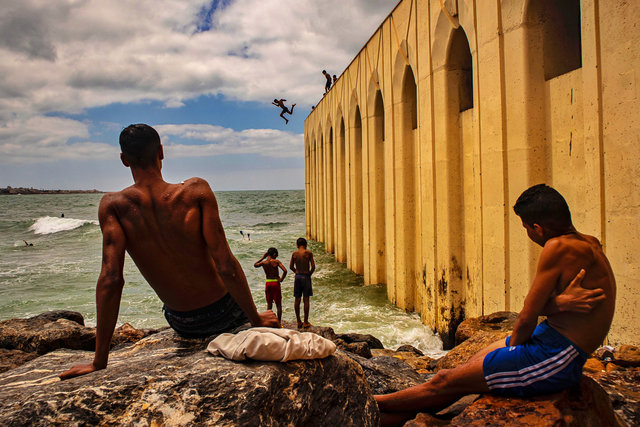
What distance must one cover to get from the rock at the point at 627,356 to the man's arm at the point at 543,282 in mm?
1945

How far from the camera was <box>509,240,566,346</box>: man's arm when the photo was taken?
2.28 m

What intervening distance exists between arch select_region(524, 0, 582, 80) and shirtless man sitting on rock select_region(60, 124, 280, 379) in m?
4.80

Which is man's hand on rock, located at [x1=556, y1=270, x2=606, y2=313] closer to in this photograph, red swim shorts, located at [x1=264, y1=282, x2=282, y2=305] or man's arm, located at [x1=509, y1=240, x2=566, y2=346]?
man's arm, located at [x1=509, y1=240, x2=566, y2=346]

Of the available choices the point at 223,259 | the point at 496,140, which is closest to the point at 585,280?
the point at 223,259

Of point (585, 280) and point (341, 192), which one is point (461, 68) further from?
point (341, 192)

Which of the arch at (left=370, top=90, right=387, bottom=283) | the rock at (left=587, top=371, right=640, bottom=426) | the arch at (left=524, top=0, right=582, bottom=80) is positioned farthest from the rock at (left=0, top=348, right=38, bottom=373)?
the arch at (left=370, top=90, right=387, bottom=283)

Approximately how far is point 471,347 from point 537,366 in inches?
80.8

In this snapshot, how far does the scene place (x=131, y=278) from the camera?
15617 millimetres

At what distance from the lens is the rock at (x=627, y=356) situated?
358 centimetres

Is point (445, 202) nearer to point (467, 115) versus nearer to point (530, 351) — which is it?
point (467, 115)

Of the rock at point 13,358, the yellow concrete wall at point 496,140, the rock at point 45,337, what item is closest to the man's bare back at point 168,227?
the rock at point 13,358

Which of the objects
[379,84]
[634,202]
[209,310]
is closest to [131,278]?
[379,84]

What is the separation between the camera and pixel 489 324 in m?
5.07

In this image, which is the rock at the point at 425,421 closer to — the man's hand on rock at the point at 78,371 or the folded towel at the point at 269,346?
the folded towel at the point at 269,346
